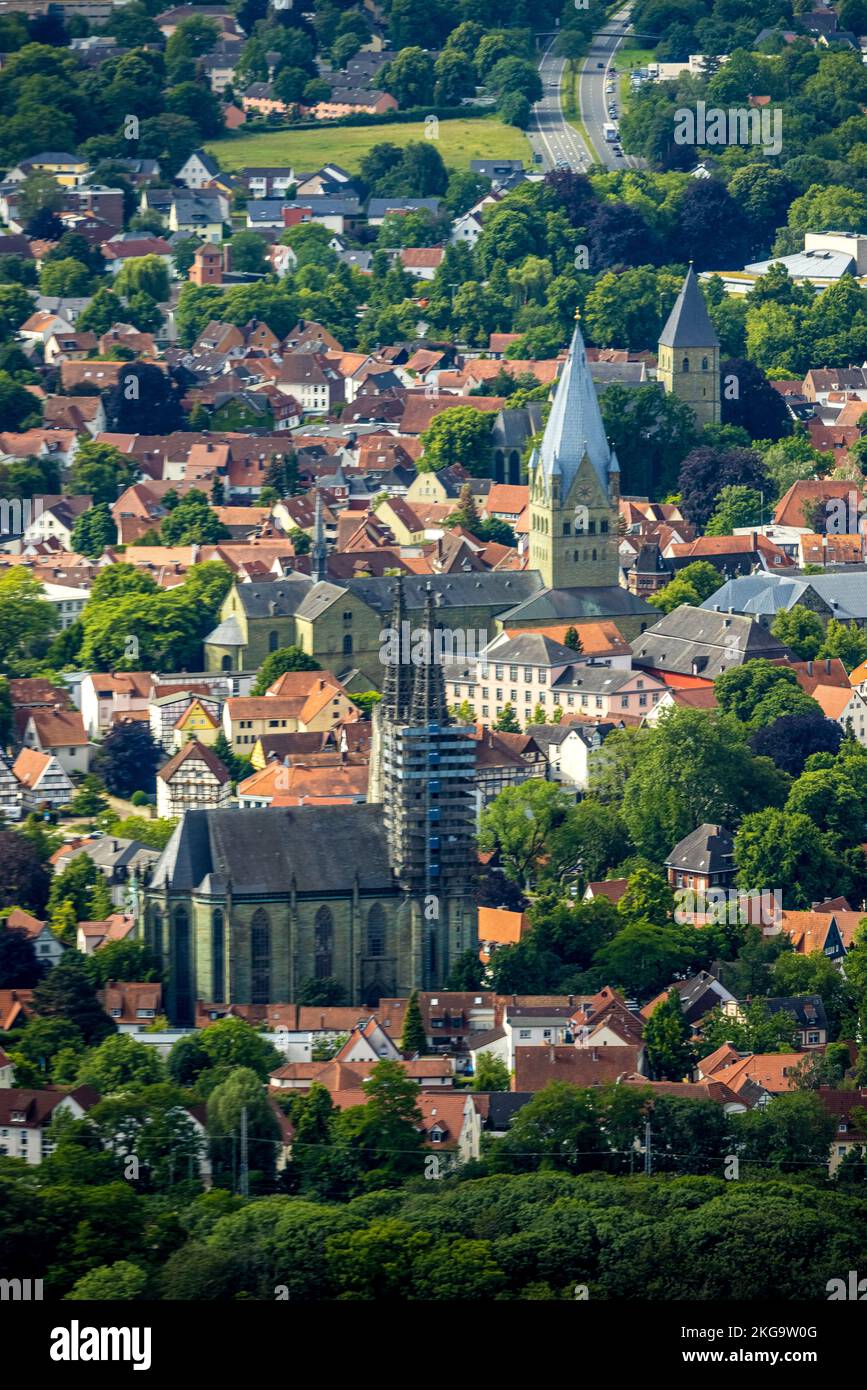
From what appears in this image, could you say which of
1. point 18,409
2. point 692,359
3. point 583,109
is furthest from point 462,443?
point 583,109

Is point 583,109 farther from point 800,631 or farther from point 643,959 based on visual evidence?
point 643,959

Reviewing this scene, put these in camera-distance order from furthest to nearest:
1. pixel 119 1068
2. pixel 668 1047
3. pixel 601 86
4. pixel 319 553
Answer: pixel 601 86, pixel 319 553, pixel 668 1047, pixel 119 1068

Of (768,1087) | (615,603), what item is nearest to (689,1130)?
(768,1087)

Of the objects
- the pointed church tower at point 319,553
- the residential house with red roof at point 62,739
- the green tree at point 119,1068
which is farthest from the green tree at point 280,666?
the green tree at point 119,1068

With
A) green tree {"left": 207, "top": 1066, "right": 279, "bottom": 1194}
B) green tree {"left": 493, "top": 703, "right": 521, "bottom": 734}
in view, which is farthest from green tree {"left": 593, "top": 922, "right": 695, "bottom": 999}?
green tree {"left": 493, "top": 703, "right": 521, "bottom": 734}
